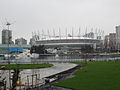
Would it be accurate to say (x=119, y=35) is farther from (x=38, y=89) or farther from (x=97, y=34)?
(x=38, y=89)

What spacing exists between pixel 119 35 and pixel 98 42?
71.2 feet

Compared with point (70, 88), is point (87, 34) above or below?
above

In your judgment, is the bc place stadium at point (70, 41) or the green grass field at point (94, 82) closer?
the green grass field at point (94, 82)

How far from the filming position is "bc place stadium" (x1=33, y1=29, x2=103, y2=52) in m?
125

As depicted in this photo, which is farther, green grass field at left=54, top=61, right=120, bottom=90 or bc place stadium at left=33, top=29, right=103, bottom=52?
bc place stadium at left=33, top=29, right=103, bottom=52

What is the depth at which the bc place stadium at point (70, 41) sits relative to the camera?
125m

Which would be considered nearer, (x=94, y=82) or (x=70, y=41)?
(x=94, y=82)

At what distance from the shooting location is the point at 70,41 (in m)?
128

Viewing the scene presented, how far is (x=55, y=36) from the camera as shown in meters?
136

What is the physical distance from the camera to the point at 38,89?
1393 centimetres

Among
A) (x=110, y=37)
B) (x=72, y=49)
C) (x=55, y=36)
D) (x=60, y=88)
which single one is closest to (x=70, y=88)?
(x=60, y=88)

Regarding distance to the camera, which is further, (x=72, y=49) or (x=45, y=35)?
(x=45, y=35)

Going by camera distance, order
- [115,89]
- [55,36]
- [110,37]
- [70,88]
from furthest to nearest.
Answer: [110,37]
[55,36]
[70,88]
[115,89]

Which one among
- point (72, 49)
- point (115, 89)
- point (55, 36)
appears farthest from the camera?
point (55, 36)
